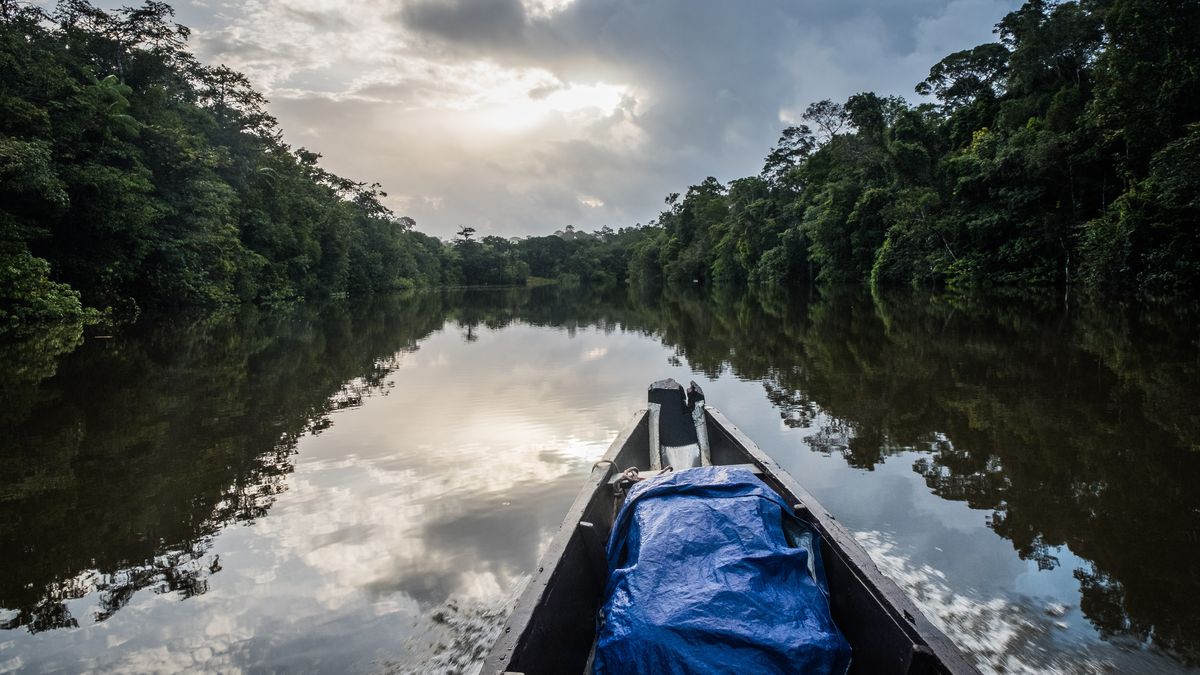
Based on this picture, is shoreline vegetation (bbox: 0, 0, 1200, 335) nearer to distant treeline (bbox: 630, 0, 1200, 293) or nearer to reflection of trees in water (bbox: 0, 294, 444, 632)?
distant treeline (bbox: 630, 0, 1200, 293)

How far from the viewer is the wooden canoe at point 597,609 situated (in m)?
1.77

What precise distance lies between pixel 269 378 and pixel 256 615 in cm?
749

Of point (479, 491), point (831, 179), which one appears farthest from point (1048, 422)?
point (831, 179)

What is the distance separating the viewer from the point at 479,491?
4.79m

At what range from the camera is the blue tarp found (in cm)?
190

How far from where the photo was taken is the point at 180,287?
21578 mm

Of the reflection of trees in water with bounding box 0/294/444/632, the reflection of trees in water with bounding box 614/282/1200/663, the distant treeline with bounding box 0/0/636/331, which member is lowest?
the reflection of trees in water with bounding box 0/294/444/632

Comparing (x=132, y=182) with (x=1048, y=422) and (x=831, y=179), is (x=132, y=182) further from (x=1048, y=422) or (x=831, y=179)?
(x=831, y=179)

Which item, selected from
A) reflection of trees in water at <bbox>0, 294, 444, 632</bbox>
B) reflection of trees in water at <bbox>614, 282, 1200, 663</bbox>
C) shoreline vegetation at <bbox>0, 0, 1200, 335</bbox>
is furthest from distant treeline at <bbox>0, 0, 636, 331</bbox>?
reflection of trees in water at <bbox>614, 282, 1200, 663</bbox>

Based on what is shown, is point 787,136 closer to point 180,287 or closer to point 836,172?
point 836,172

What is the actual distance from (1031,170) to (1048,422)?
66.6 feet

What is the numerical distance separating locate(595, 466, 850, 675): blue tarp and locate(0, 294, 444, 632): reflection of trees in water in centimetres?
257

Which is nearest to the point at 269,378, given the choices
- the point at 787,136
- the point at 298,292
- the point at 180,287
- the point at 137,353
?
the point at 137,353

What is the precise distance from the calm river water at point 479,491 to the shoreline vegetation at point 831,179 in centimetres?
697
